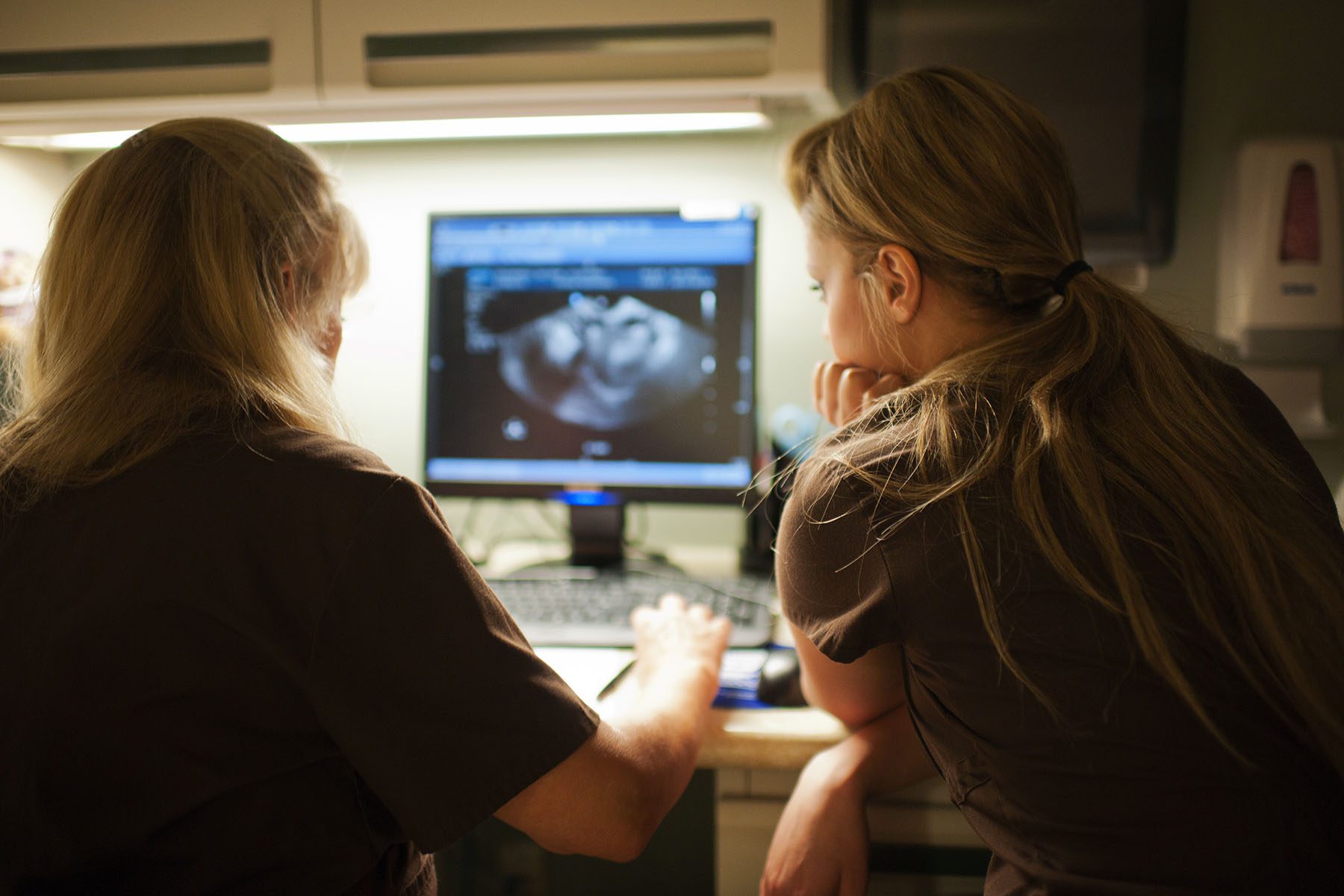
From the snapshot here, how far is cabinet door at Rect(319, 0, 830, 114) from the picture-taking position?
125 centimetres

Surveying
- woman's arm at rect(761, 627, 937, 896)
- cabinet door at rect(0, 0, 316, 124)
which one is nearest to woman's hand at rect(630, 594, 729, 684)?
woman's arm at rect(761, 627, 937, 896)

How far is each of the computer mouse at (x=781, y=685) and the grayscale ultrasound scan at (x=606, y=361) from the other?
557mm

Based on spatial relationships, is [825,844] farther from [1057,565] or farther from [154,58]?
[154,58]

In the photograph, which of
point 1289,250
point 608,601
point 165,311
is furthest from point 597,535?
point 1289,250

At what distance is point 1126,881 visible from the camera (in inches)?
27.8

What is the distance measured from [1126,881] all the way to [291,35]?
134 cm

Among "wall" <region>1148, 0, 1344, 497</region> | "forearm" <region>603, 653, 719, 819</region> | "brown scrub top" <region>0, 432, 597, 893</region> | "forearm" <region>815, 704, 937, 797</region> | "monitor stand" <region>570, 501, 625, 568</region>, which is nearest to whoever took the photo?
"brown scrub top" <region>0, 432, 597, 893</region>

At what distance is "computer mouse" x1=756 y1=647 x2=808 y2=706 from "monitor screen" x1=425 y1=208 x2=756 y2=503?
48 centimetres

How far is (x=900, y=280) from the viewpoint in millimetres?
948

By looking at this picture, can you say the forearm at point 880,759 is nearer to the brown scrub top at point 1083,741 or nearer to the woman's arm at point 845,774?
the woman's arm at point 845,774

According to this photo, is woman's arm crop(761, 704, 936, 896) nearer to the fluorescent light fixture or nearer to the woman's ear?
the woman's ear

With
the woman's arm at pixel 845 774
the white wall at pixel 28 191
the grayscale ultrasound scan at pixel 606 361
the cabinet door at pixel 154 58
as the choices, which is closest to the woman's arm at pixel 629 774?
the woman's arm at pixel 845 774

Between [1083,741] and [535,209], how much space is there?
3.75 ft

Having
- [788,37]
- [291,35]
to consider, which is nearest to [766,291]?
[788,37]
